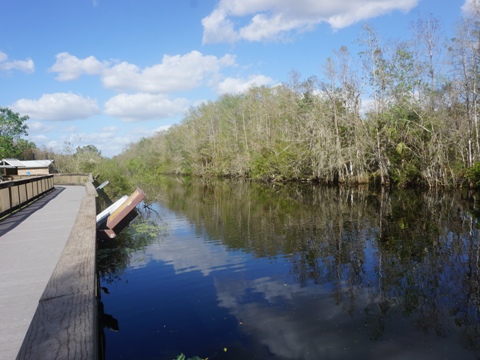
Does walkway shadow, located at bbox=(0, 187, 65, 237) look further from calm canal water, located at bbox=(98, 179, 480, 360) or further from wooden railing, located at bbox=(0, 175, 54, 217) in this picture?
calm canal water, located at bbox=(98, 179, 480, 360)

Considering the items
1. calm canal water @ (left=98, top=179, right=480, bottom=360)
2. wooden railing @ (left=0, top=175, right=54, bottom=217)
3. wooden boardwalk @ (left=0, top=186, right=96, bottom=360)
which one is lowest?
calm canal water @ (left=98, top=179, right=480, bottom=360)

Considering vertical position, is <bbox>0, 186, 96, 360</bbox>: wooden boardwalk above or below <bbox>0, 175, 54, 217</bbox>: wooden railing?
below

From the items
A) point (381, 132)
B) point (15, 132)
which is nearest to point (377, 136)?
point (381, 132)

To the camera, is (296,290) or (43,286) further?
(296,290)

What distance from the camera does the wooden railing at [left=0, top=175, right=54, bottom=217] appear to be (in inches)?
460

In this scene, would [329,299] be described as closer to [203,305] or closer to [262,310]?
[262,310]

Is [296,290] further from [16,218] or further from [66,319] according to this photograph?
[16,218]

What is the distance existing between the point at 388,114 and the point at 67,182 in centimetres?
2993

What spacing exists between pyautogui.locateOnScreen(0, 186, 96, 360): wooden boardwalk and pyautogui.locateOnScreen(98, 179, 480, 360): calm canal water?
1.53 metres

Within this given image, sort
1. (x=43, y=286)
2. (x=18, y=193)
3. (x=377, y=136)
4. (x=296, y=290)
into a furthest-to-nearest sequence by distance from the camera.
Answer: (x=377, y=136), (x=18, y=193), (x=296, y=290), (x=43, y=286)

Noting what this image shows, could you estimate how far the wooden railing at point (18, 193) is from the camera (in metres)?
11.7

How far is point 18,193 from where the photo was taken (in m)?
13.8

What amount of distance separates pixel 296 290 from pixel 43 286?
16.3 feet

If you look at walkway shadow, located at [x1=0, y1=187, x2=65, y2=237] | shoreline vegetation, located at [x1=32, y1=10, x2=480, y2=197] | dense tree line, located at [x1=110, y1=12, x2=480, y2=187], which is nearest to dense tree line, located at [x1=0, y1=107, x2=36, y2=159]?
shoreline vegetation, located at [x1=32, y1=10, x2=480, y2=197]
